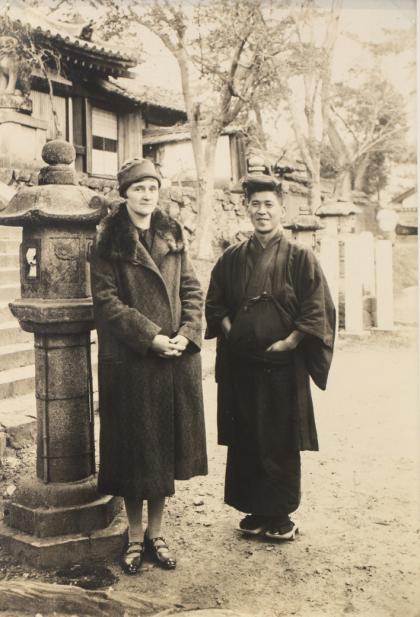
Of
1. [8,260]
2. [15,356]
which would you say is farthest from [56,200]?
[8,260]

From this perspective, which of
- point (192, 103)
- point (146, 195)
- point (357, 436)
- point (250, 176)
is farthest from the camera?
point (192, 103)

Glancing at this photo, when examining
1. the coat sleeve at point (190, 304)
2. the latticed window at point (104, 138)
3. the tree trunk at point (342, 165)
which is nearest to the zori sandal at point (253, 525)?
the coat sleeve at point (190, 304)

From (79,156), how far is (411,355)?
835 centimetres

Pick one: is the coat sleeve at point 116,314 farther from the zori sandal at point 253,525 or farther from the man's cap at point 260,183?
the zori sandal at point 253,525

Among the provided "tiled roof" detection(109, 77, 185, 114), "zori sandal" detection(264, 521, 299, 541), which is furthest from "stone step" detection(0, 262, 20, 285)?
"tiled roof" detection(109, 77, 185, 114)

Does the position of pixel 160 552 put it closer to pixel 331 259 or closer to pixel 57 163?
pixel 57 163

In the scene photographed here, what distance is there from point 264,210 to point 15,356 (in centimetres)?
266

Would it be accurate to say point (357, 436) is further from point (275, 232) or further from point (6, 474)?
point (6, 474)

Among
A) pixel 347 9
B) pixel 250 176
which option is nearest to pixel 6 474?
pixel 250 176

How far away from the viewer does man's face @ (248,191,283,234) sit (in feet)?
8.66

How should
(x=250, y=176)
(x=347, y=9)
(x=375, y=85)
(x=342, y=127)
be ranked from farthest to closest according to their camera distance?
(x=342, y=127), (x=375, y=85), (x=347, y=9), (x=250, y=176)

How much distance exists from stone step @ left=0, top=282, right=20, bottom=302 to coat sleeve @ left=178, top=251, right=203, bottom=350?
3.28 meters

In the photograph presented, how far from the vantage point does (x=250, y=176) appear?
2.64 meters

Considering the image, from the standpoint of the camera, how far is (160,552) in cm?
250
